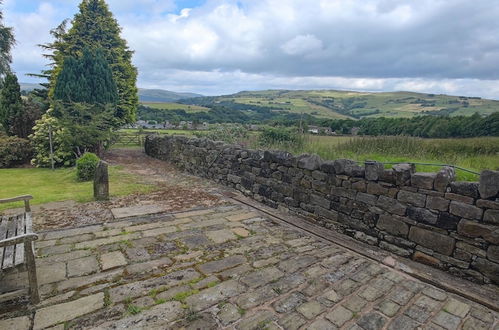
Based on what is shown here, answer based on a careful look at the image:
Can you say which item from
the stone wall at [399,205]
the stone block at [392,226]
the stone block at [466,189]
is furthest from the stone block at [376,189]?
the stone block at [466,189]

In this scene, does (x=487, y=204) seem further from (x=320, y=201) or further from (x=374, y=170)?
(x=320, y=201)

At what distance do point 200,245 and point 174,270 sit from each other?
679 mm

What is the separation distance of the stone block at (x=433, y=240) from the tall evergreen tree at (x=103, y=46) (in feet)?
45.1

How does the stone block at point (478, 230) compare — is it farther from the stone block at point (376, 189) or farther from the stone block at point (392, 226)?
the stone block at point (376, 189)

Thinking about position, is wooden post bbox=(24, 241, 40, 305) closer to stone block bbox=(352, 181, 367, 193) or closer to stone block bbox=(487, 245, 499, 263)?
stone block bbox=(352, 181, 367, 193)

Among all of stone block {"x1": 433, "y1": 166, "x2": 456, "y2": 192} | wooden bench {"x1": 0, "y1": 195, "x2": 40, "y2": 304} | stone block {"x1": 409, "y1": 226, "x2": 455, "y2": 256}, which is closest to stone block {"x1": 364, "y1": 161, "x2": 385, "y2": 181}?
stone block {"x1": 433, "y1": 166, "x2": 456, "y2": 192}

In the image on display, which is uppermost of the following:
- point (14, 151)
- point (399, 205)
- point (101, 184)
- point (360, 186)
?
point (360, 186)

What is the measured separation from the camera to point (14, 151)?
10727mm

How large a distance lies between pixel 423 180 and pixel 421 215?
1.39 ft

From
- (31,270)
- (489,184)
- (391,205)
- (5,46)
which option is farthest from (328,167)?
(5,46)

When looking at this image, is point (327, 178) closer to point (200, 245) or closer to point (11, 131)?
point (200, 245)

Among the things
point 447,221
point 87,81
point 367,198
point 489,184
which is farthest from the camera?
point 87,81

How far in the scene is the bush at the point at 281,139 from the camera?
906 centimetres

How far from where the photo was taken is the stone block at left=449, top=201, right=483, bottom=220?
3.01 metres
